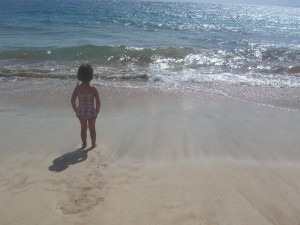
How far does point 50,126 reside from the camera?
18.1ft

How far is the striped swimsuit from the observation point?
16.0 ft

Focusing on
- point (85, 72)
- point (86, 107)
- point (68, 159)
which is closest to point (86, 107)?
point (86, 107)

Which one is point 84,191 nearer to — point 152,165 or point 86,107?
point 152,165

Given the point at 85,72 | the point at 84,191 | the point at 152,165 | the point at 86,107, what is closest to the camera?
the point at 84,191

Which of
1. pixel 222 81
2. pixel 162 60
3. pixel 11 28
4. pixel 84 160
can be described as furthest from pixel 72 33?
pixel 84 160

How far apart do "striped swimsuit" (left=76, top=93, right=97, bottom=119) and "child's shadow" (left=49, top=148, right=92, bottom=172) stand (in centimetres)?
46

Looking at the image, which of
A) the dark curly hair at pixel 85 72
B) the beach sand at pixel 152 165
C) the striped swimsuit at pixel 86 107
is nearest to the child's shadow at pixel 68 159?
the beach sand at pixel 152 165

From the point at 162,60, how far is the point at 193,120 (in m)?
8.01

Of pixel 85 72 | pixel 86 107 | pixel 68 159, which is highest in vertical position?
pixel 85 72

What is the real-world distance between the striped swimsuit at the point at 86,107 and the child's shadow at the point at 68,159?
1.51ft

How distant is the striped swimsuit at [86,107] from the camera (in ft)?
16.0

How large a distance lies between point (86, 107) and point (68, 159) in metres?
0.81

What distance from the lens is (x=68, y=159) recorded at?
14.5 ft

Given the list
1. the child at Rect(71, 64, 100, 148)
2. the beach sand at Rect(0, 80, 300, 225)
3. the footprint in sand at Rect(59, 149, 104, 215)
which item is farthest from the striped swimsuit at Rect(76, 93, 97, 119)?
the footprint in sand at Rect(59, 149, 104, 215)
